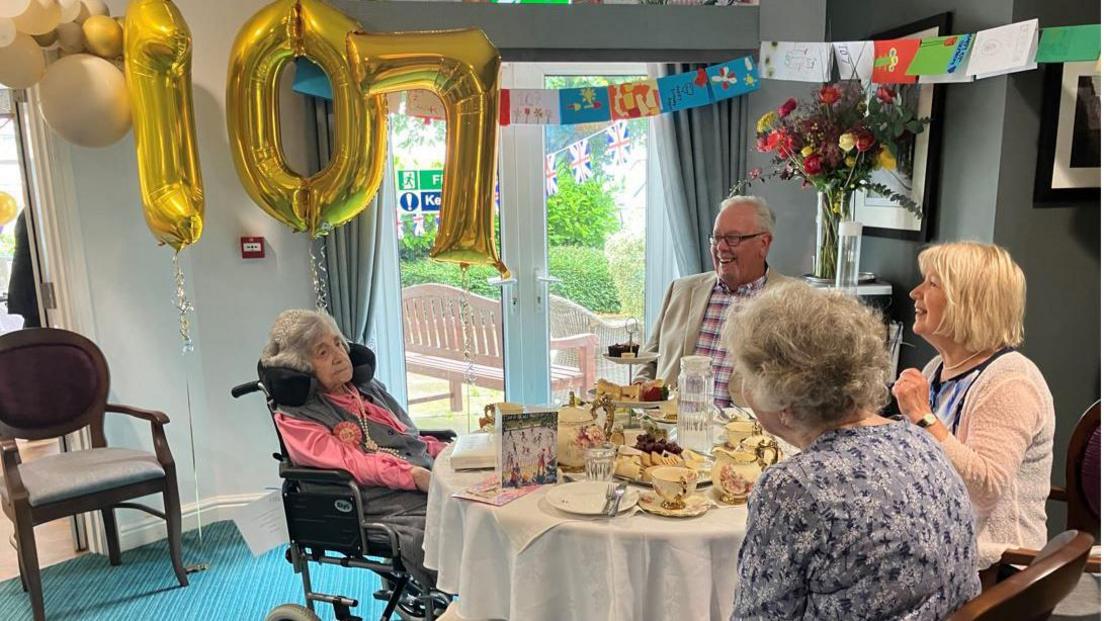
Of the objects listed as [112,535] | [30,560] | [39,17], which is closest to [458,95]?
[39,17]

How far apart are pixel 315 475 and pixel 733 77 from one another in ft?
7.42

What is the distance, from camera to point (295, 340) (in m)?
2.35

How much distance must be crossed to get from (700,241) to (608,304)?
1.96 ft

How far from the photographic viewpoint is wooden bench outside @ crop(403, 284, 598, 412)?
12.6 feet

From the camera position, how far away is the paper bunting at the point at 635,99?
10.5ft

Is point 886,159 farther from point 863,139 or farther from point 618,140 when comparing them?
point 618,140

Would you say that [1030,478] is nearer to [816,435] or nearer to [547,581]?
[816,435]

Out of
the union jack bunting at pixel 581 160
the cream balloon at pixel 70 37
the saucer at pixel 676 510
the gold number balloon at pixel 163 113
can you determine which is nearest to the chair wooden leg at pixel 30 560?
the gold number balloon at pixel 163 113

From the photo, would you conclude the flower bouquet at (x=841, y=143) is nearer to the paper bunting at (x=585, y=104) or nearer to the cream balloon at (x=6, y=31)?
the paper bunting at (x=585, y=104)

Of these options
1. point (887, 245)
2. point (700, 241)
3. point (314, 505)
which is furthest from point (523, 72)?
point (314, 505)

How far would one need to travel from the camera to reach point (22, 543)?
2.56 meters

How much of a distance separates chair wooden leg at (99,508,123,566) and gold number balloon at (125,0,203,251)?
1.31 m

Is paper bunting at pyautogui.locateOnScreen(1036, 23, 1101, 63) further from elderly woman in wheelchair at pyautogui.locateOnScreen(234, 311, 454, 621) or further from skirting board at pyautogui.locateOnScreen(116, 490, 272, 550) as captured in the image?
skirting board at pyautogui.locateOnScreen(116, 490, 272, 550)

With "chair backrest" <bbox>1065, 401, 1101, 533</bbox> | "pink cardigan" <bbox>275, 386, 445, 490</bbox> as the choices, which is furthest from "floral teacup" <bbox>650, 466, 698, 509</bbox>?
"chair backrest" <bbox>1065, 401, 1101, 533</bbox>
